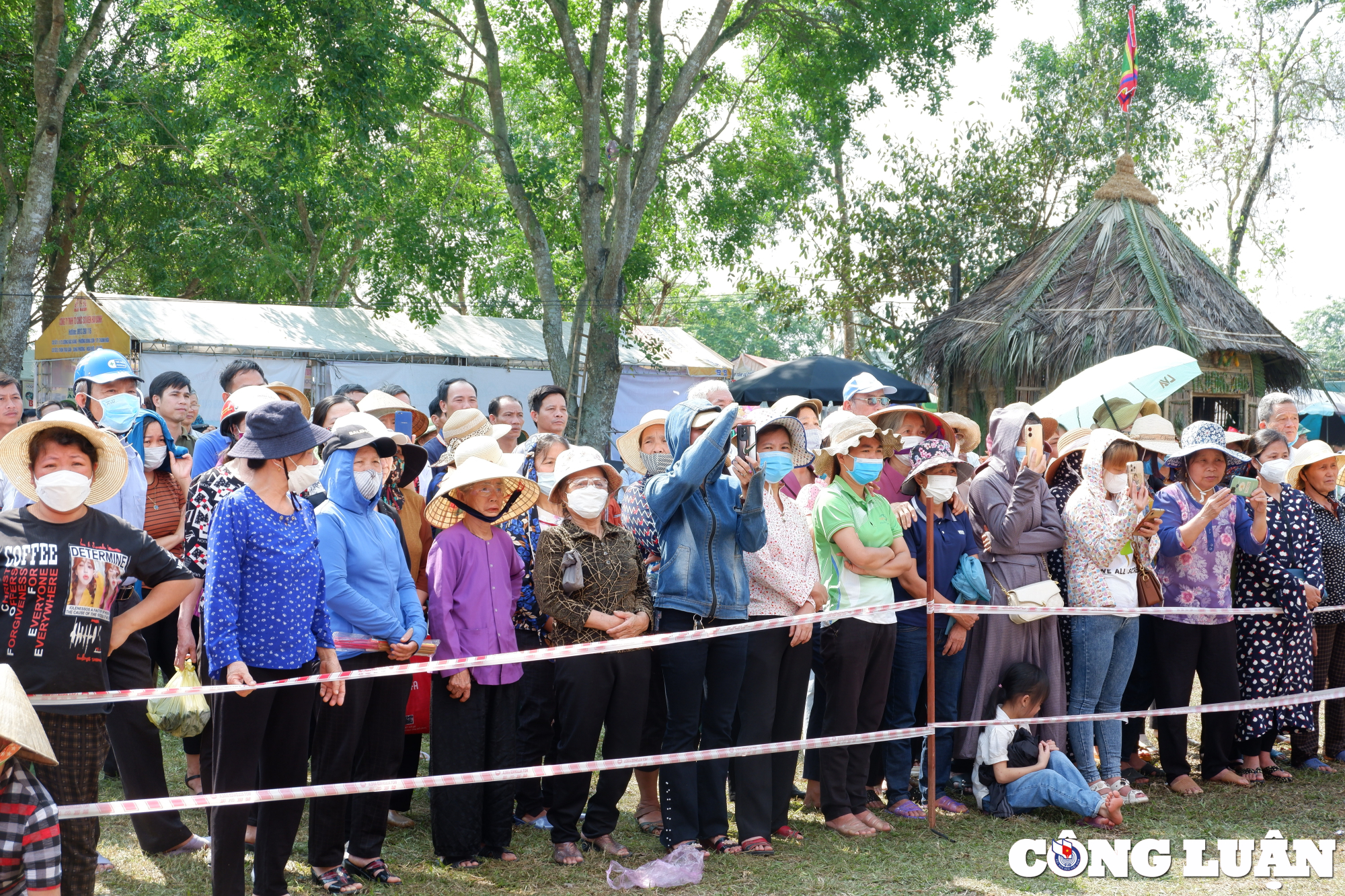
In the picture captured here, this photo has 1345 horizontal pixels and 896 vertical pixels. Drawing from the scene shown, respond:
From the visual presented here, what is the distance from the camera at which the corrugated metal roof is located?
1673 cm

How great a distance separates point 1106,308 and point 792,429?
31.6 feet

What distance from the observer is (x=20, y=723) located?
2.60 metres

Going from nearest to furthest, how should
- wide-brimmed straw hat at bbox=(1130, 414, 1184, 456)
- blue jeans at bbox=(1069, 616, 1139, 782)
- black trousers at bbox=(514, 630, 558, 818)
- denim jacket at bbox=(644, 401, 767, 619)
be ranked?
denim jacket at bbox=(644, 401, 767, 619) < black trousers at bbox=(514, 630, 558, 818) < blue jeans at bbox=(1069, 616, 1139, 782) < wide-brimmed straw hat at bbox=(1130, 414, 1184, 456)

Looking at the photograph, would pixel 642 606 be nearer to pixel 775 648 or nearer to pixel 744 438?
pixel 775 648

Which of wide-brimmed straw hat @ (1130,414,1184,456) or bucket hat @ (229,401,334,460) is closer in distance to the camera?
bucket hat @ (229,401,334,460)

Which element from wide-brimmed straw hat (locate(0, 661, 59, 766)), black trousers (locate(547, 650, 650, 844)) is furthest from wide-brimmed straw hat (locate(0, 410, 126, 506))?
black trousers (locate(547, 650, 650, 844))

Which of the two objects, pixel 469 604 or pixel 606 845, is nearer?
pixel 469 604

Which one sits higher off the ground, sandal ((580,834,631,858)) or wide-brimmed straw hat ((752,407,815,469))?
wide-brimmed straw hat ((752,407,815,469))

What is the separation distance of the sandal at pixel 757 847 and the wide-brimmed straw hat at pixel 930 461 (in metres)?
1.89

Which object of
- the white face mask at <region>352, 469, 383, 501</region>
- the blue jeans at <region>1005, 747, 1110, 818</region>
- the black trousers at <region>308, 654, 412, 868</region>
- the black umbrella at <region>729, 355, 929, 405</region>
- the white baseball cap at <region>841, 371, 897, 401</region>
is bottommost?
the blue jeans at <region>1005, 747, 1110, 818</region>

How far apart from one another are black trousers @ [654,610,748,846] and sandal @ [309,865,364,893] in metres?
1.33

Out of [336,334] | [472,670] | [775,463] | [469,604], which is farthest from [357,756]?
[336,334]

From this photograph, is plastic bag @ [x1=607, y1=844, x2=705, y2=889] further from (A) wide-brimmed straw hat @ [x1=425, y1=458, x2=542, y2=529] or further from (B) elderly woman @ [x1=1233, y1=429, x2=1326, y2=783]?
(B) elderly woman @ [x1=1233, y1=429, x2=1326, y2=783]

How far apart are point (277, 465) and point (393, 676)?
1.05 metres
